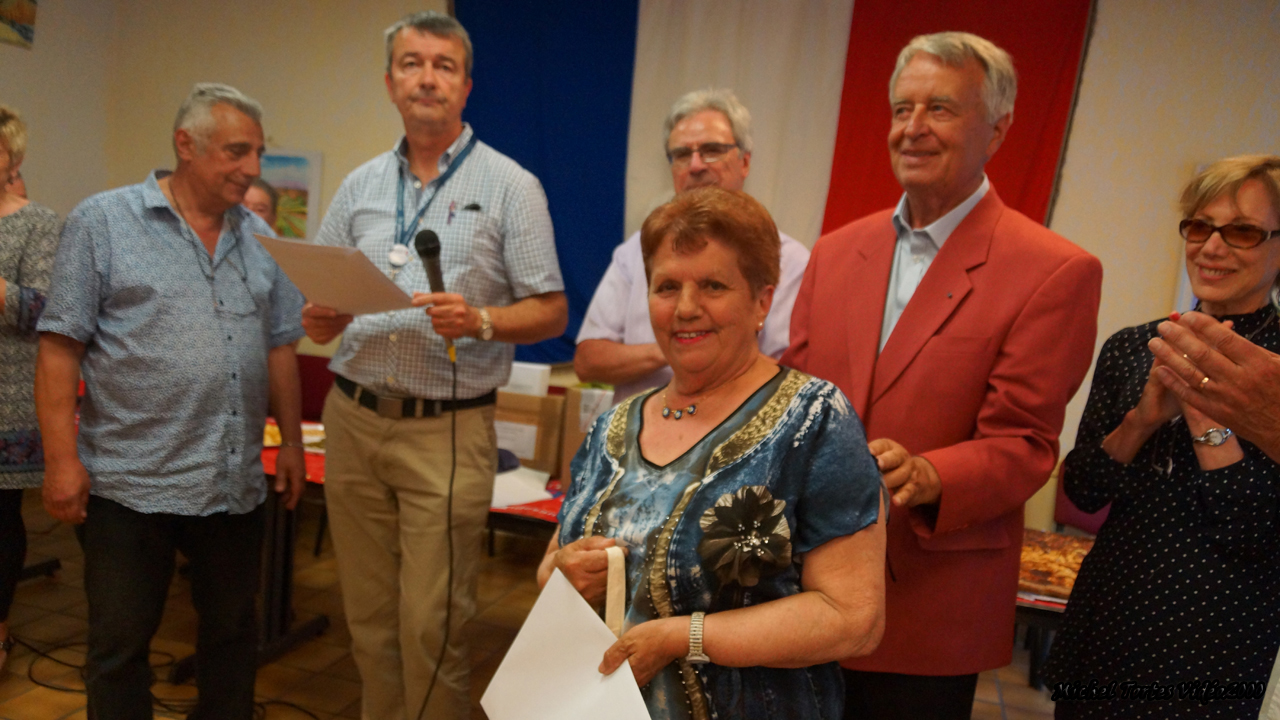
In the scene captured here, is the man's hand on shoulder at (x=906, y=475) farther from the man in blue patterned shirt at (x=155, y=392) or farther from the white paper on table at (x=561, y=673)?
the man in blue patterned shirt at (x=155, y=392)

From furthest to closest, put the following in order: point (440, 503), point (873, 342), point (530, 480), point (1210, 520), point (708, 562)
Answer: point (530, 480) < point (440, 503) < point (873, 342) < point (1210, 520) < point (708, 562)

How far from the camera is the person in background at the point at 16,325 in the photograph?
2590 millimetres

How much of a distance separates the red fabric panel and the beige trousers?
2.45 metres

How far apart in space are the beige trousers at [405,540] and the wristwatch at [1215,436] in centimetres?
175

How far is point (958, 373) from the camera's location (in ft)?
5.08

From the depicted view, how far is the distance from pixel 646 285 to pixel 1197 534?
1476 millimetres

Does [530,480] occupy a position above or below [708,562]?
below

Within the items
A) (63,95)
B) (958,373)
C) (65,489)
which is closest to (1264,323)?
A: (958,373)

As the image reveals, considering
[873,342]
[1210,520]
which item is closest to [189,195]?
[873,342]

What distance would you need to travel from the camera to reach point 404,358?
2297 mm

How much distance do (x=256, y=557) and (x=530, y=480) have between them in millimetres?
1223

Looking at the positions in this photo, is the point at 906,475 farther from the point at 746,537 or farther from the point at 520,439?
the point at 520,439

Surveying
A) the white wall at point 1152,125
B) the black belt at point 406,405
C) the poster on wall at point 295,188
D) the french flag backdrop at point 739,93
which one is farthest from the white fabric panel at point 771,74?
the poster on wall at point 295,188

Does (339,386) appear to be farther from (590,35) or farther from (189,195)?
(590,35)
